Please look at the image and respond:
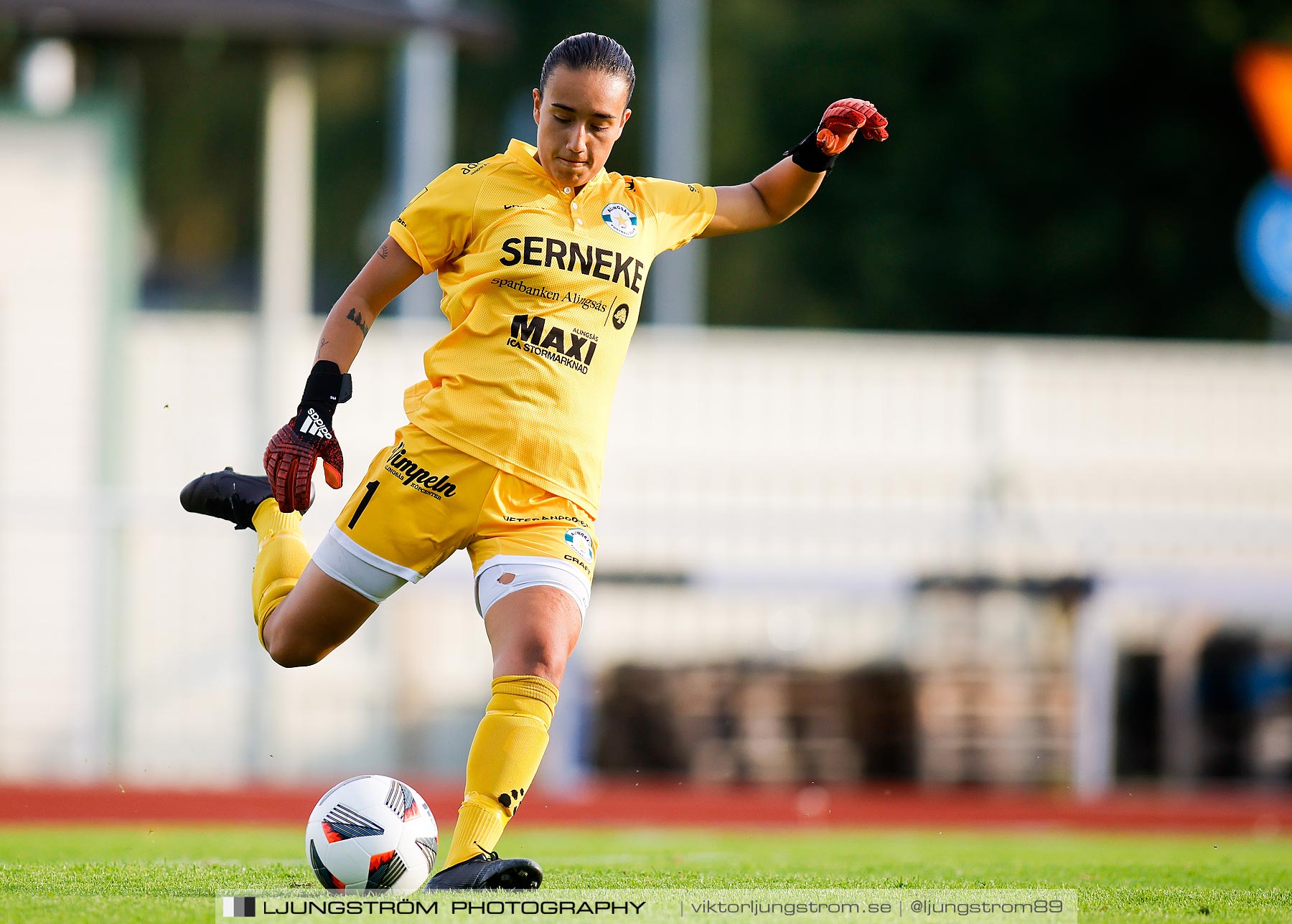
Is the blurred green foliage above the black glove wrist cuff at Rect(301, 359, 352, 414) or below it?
above

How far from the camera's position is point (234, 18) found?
14180 mm

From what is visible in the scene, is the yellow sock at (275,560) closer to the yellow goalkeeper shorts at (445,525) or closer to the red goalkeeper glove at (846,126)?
the yellow goalkeeper shorts at (445,525)

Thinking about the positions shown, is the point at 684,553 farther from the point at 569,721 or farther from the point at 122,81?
the point at 122,81

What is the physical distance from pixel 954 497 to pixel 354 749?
17.5 ft

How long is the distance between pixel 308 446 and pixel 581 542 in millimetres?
803

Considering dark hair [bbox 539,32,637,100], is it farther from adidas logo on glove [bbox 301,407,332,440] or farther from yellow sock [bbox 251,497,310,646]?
yellow sock [bbox 251,497,310,646]

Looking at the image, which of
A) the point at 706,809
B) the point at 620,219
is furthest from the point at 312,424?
the point at 706,809

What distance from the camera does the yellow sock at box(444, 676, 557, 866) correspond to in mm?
4406

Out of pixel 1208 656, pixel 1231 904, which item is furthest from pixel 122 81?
pixel 1231 904

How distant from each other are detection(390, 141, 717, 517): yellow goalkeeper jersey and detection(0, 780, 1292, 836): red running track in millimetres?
5825

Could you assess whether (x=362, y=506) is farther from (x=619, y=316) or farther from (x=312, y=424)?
(x=619, y=316)

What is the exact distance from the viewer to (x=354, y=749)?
1271 cm

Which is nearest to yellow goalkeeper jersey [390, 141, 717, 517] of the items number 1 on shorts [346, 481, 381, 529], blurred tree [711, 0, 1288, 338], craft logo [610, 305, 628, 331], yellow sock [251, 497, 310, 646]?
craft logo [610, 305, 628, 331]

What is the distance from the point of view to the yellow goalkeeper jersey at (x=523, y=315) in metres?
4.76
